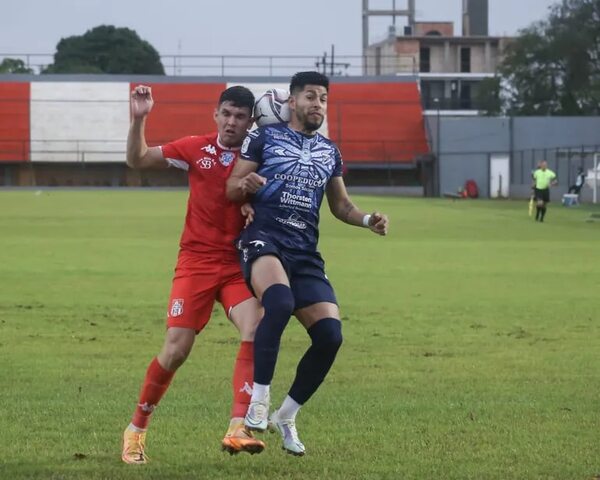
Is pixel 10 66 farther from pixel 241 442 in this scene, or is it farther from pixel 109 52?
pixel 241 442

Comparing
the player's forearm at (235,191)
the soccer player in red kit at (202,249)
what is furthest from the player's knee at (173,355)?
the player's forearm at (235,191)

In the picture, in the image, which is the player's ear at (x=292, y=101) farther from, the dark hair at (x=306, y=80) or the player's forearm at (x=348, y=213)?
the player's forearm at (x=348, y=213)

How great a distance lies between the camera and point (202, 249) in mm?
7422

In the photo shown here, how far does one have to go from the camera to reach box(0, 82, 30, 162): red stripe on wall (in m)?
83.4

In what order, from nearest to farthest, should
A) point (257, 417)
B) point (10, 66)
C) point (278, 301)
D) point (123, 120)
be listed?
point (257, 417) < point (278, 301) < point (123, 120) < point (10, 66)

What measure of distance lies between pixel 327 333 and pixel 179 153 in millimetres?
1361

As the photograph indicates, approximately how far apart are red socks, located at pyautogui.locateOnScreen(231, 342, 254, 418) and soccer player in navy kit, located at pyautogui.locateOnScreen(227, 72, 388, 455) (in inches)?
8.5

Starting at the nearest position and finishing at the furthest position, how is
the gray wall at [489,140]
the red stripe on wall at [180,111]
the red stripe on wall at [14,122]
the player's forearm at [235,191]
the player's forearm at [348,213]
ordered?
the player's forearm at [235,191] → the player's forearm at [348,213] → the gray wall at [489,140] → the red stripe on wall at [14,122] → the red stripe on wall at [180,111]

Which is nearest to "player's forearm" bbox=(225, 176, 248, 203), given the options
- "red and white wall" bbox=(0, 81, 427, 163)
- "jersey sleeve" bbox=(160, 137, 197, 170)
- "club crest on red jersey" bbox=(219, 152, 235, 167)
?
"club crest on red jersey" bbox=(219, 152, 235, 167)

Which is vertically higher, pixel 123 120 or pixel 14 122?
pixel 123 120

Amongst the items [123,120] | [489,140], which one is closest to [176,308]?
[489,140]

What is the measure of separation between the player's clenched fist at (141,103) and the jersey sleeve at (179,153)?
0.23m

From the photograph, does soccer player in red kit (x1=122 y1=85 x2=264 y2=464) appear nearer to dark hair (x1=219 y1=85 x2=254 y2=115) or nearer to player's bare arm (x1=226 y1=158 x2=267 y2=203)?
dark hair (x1=219 y1=85 x2=254 y2=115)

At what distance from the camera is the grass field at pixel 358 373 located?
280 inches
